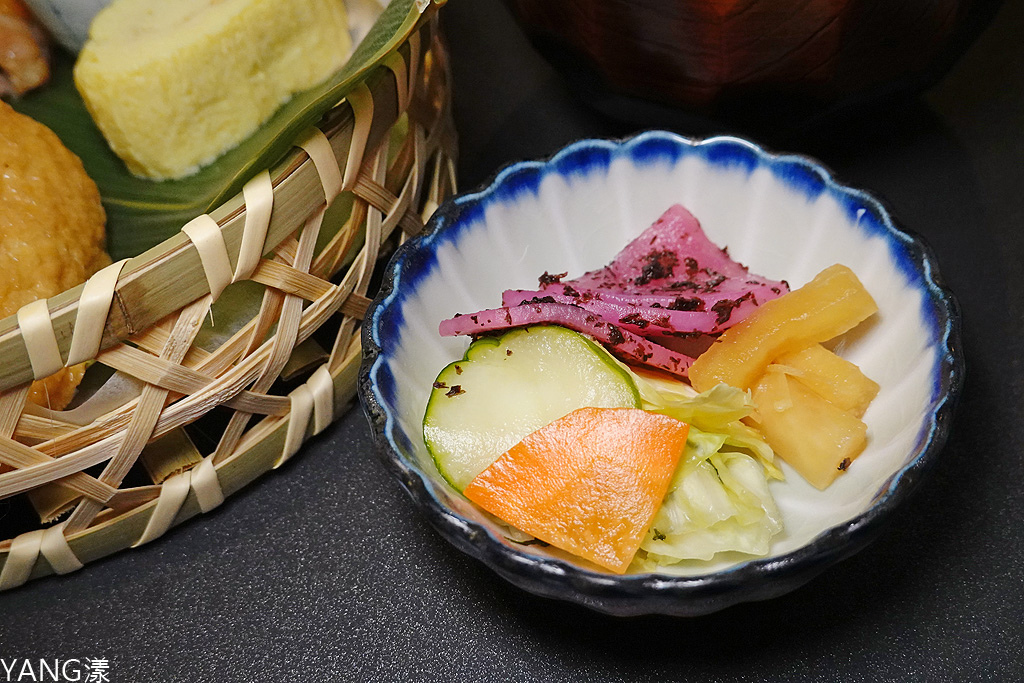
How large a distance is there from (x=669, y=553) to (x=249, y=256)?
0.50m

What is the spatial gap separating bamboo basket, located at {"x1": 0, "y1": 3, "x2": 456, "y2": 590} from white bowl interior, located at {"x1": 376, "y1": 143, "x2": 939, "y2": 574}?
12 centimetres

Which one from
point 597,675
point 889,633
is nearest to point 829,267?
point 889,633

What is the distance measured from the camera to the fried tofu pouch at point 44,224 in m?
0.93

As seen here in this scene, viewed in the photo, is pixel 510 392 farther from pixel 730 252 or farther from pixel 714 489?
pixel 730 252

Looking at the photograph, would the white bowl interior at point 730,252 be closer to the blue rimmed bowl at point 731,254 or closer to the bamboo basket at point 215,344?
the blue rimmed bowl at point 731,254

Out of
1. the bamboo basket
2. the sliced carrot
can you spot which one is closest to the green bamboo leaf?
the bamboo basket

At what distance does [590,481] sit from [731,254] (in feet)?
1.43

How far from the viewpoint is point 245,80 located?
3.63ft

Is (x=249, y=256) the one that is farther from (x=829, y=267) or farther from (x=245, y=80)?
(x=829, y=267)

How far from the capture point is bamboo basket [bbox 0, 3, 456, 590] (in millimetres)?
814

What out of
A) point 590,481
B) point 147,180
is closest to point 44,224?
point 147,180

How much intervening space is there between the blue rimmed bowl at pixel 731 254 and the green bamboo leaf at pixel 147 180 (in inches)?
8.2

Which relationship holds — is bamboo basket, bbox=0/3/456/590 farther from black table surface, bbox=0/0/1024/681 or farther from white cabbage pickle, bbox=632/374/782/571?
white cabbage pickle, bbox=632/374/782/571

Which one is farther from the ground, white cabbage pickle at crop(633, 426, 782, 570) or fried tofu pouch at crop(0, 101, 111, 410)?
fried tofu pouch at crop(0, 101, 111, 410)
